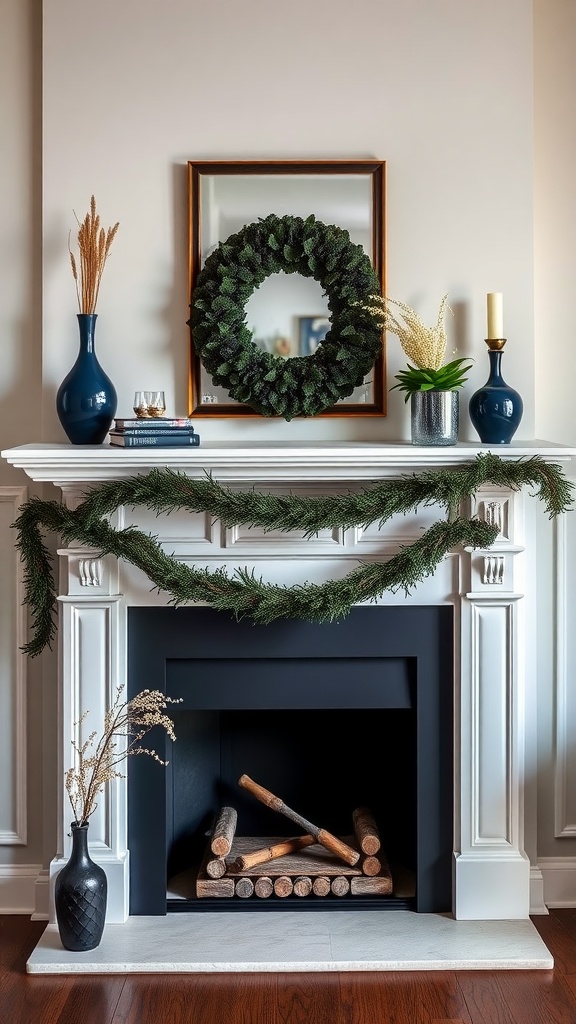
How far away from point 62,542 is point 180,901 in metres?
1.06

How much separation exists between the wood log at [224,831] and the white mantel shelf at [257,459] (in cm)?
105

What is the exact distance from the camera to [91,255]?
8.87 feet

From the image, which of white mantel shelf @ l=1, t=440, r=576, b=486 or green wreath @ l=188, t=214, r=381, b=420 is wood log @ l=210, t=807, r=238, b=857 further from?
green wreath @ l=188, t=214, r=381, b=420

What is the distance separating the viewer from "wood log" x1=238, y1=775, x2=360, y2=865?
284cm

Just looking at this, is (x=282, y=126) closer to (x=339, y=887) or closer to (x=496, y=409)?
(x=496, y=409)

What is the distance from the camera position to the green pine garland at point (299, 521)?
254 centimetres

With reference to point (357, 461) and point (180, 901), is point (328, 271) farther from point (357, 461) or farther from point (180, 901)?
point (180, 901)

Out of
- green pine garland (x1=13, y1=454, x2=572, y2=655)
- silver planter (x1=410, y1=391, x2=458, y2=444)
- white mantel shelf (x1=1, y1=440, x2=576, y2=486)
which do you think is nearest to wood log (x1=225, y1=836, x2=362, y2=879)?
green pine garland (x1=13, y1=454, x2=572, y2=655)

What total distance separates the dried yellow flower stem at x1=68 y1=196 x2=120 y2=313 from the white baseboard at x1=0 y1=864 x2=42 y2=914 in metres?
1.65

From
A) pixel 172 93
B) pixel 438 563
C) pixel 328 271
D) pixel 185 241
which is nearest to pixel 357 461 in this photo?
pixel 438 563

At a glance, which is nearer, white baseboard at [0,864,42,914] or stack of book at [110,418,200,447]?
stack of book at [110,418,200,447]

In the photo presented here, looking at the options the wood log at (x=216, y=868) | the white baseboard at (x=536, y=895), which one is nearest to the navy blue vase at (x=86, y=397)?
the wood log at (x=216, y=868)

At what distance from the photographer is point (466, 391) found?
2.85 m

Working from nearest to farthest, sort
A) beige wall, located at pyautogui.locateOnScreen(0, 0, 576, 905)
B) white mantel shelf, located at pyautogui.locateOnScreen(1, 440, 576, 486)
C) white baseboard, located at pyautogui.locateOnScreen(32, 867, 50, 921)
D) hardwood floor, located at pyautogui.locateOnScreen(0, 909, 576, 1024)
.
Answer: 1. hardwood floor, located at pyautogui.locateOnScreen(0, 909, 576, 1024)
2. white mantel shelf, located at pyautogui.locateOnScreen(1, 440, 576, 486)
3. beige wall, located at pyautogui.locateOnScreen(0, 0, 576, 905)
4. white baseboard, located at pyautogui.locateOnScreen(32, 867, 50, 921)
